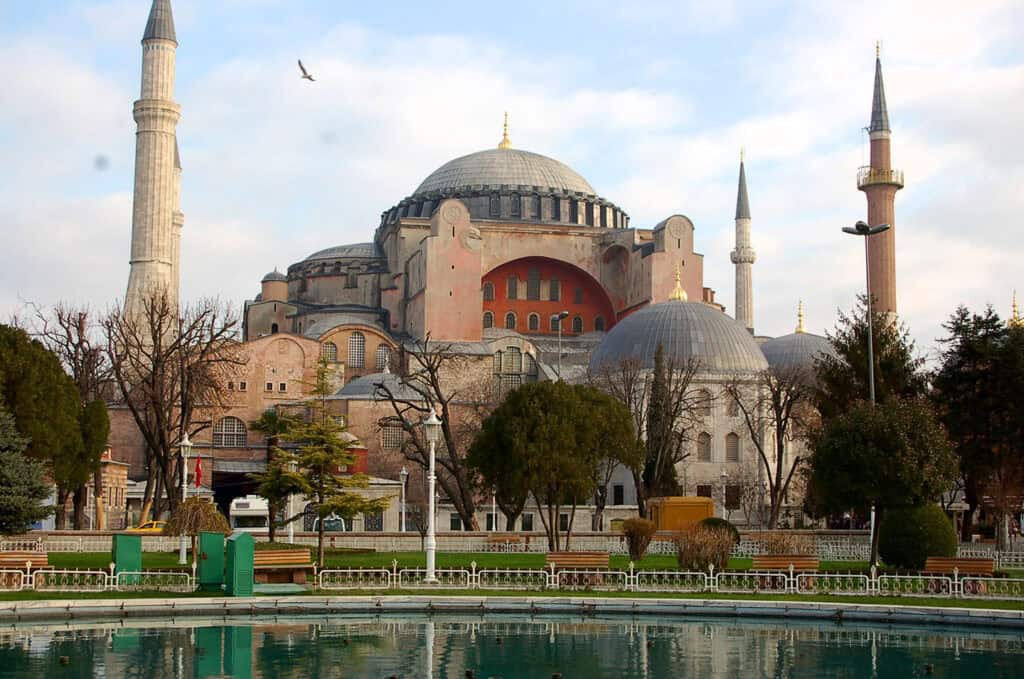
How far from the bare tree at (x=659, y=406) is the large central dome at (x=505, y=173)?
20.1 meters

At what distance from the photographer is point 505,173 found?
67.9 meters

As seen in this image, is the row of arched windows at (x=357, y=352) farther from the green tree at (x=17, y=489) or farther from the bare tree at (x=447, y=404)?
the green tree at (x=17, y=489)

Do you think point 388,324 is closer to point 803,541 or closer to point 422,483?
point 422,483

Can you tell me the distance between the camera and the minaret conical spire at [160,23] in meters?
52.1

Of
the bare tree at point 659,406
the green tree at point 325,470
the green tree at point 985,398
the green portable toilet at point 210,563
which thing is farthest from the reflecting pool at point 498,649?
the bare tree at point 659,406

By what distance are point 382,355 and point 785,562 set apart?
39810 mm

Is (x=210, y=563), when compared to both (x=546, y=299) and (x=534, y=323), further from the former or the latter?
(x=546, y=299)

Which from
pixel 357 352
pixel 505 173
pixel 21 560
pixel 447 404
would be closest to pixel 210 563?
pixel 21 560

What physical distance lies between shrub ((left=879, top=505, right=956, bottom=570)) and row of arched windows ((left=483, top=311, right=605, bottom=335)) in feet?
128

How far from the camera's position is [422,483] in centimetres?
4772

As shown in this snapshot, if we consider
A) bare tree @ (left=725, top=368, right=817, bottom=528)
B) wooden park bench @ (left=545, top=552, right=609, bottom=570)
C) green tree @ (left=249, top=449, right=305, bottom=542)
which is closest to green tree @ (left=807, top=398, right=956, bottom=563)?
wooden park bench @ (left=545, top=552, right=609, bottom=570)

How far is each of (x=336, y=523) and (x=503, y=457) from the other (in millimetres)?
16915

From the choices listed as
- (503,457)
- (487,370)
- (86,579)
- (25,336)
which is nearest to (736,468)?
(487,370)

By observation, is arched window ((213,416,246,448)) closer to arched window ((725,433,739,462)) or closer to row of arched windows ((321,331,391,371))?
row of arched windows ((321,331,391,371))
